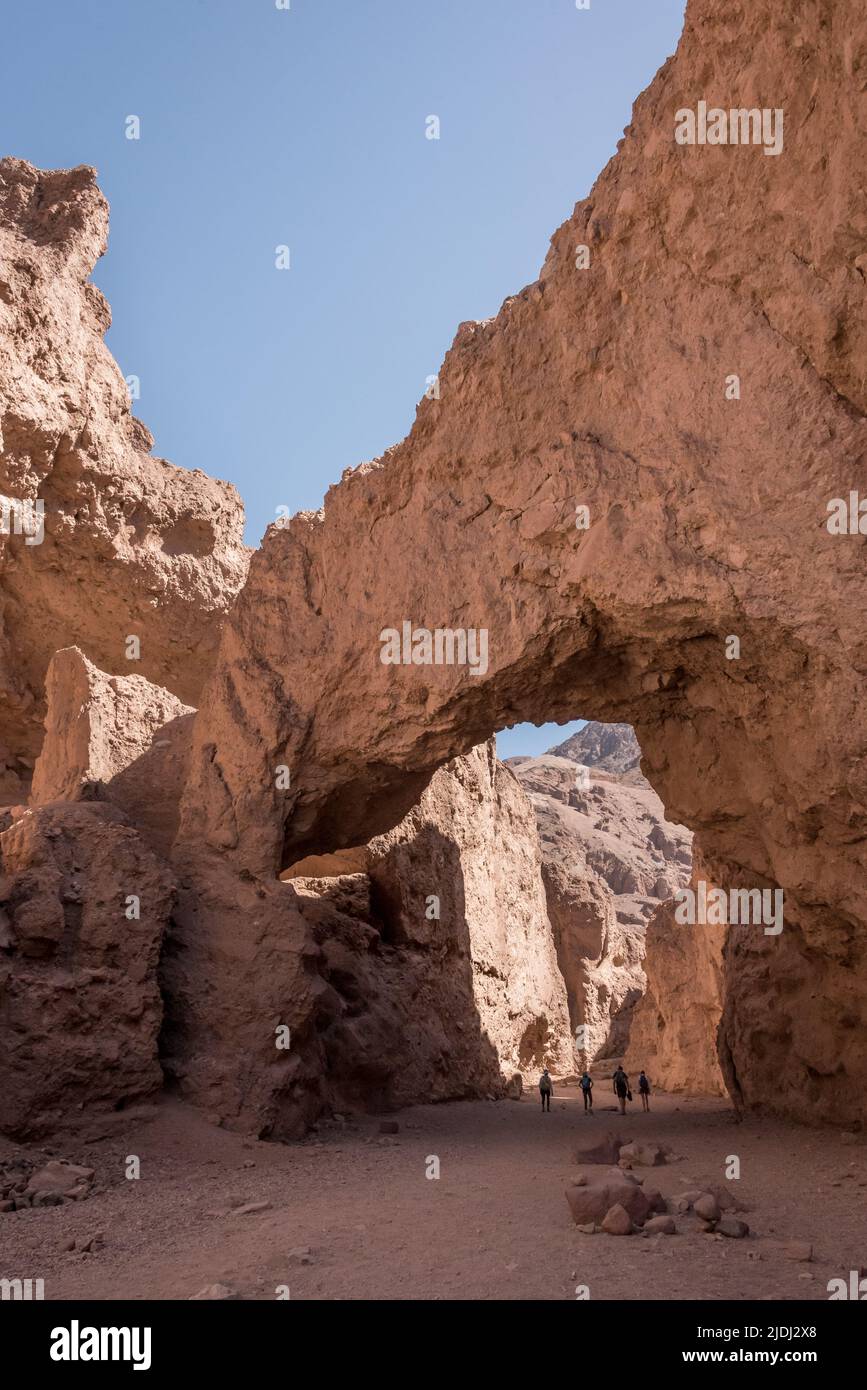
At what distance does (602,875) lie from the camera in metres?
30.7

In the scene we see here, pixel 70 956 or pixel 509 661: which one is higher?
pixel 509 661

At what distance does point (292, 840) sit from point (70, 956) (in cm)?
241

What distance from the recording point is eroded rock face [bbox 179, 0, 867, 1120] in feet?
19.9

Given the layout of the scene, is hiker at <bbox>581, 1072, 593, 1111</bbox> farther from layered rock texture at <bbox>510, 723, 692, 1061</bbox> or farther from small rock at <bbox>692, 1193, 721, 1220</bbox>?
layered rock texture at <bbox>510, 723, 692, 1061</bbox>

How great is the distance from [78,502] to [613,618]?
8.94 m

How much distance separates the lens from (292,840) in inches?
363

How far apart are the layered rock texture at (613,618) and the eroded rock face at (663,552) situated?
0.03 metres

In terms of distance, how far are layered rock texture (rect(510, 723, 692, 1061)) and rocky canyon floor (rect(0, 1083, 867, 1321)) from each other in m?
13.1

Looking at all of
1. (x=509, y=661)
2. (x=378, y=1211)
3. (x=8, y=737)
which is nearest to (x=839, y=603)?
(x=509, y=661)

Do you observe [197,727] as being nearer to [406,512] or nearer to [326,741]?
[326,741]

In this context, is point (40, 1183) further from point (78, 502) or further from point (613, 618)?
point (78, 502)
